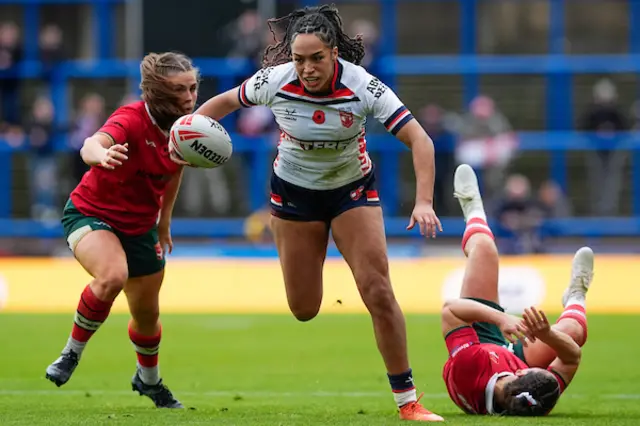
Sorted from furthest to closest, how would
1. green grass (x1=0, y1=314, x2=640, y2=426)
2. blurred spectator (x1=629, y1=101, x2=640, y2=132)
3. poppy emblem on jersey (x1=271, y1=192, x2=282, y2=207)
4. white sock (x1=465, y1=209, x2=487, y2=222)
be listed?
1. blurred spectator (x1=629, y1=101, x2=640, y2=132)
2. white sock (x1=465, y1=209, x2=487, y2=222)
3. poppy emblem on jersey (x1=271, y1=192, x2=282, y2=207)
4. green grass (x1=0, y1=314, x2=640, y2=426)

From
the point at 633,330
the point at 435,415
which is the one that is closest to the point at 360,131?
the point at 435,415

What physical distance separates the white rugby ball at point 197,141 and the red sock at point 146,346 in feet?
5.02

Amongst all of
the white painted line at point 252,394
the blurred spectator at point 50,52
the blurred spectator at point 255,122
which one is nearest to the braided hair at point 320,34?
the white painted line at point 252,394

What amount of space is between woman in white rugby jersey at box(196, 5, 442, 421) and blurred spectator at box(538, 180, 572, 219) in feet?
39.2

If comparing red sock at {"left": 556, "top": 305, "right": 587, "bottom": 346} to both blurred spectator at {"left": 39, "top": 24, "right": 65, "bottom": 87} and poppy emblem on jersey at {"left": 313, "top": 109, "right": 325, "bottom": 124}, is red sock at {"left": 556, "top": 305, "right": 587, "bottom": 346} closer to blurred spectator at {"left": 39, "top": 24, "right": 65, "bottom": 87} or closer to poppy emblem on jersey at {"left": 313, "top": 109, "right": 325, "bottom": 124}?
poppy emblem on jersey at {"left": 313, "top": 109, "right": 325, "bottom": 124}

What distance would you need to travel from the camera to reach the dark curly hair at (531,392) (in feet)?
24.6

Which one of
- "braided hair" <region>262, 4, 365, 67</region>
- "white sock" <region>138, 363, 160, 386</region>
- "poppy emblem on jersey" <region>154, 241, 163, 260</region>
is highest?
"braided hair" <region>262, 4, 365, 67</region>

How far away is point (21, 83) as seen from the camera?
2161cm

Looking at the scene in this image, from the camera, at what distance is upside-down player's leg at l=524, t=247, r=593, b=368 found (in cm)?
792

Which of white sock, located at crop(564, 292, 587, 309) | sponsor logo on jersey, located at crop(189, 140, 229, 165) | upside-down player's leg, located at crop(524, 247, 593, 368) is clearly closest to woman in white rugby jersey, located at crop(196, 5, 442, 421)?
sponsor logo on jersey, located at crop(189, 140, 229, 165)

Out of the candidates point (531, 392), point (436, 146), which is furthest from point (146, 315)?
point (436, 146)

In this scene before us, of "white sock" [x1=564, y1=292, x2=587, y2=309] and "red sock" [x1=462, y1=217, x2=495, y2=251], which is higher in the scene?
"red sock" [x1=462, y1=217, x2=495, y2=251]

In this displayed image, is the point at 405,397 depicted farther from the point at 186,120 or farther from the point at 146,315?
the point at 186,120

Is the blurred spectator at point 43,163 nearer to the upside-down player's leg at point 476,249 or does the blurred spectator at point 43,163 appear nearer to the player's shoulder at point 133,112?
the upside-down player's leg at point 476,249
